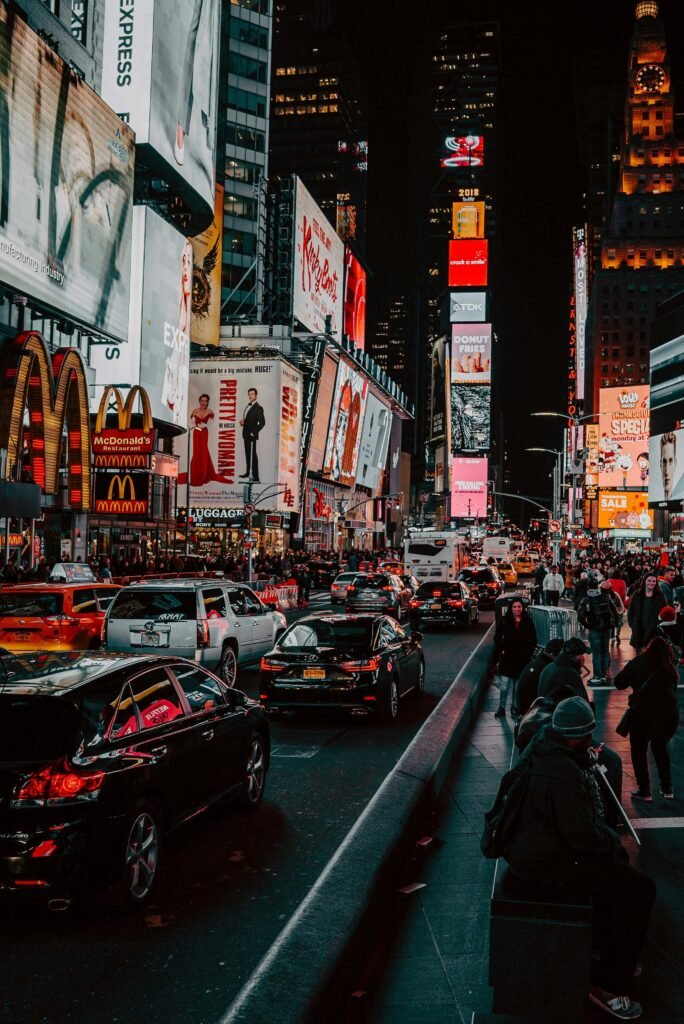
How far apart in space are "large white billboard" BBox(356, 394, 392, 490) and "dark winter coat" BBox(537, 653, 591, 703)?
109 m

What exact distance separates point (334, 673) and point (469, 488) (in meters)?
155

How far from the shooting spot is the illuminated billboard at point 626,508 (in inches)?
3570

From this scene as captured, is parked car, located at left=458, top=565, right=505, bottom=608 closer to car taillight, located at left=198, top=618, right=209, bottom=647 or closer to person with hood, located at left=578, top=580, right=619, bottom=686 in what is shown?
person with hood, located at left=578, top=580, right=619, bottom=686

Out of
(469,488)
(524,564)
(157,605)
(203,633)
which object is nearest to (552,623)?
(203,633)

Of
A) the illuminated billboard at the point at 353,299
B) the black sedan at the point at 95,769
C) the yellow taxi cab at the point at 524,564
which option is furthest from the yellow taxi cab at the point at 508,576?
the illuminated billboard at the point at 353,299

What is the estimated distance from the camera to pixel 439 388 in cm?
18612

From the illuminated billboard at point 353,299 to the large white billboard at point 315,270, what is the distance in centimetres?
406

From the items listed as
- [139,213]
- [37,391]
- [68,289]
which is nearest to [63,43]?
[139,213]

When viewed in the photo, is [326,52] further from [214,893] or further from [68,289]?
[214,893]

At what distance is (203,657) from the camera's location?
545 inches

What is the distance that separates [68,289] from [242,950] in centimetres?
3790

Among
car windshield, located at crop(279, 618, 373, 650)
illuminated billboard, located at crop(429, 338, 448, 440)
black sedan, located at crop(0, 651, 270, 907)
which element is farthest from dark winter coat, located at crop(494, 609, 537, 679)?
illuminated billboard, located at crop(429, 338, 448, 440)

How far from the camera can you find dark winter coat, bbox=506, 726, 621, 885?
4.16 meters

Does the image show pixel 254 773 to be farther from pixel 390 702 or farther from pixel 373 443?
pixel 373 443
